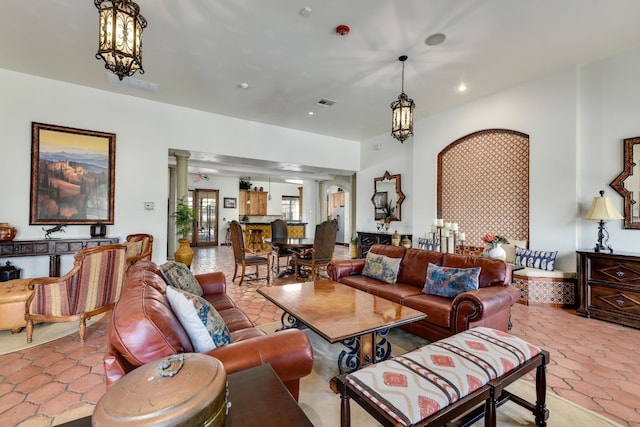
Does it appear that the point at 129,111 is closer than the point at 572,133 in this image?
No

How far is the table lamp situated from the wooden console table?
6789mm

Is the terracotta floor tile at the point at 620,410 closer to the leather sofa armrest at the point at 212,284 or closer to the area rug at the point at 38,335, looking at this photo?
the leather sofa armrest at the point at 212,284

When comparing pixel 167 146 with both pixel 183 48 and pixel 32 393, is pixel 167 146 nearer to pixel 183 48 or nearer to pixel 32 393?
pixel 183 48

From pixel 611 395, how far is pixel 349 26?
3.85 metres

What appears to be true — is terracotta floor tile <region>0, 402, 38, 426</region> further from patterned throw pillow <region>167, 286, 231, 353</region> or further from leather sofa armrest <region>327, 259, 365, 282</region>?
leather sofa armrest <region>327, 259, 365, 282</region>

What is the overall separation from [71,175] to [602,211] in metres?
7.35

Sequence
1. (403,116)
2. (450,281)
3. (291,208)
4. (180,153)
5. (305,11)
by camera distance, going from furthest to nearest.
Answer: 1. (291,208)
2. (180,153)
3. (403,116)
4. (450,281)
5. (305,11)

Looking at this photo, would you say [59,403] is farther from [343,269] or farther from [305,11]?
[305,11]

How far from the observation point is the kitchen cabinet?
38.7 ft

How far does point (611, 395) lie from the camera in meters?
2.05

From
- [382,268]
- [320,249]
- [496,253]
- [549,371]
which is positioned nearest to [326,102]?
[320,249]

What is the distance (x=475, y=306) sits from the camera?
7.90 feet

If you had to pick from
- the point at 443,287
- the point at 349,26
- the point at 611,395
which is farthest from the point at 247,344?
the point at 349,26

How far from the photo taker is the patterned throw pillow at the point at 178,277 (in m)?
2.32
